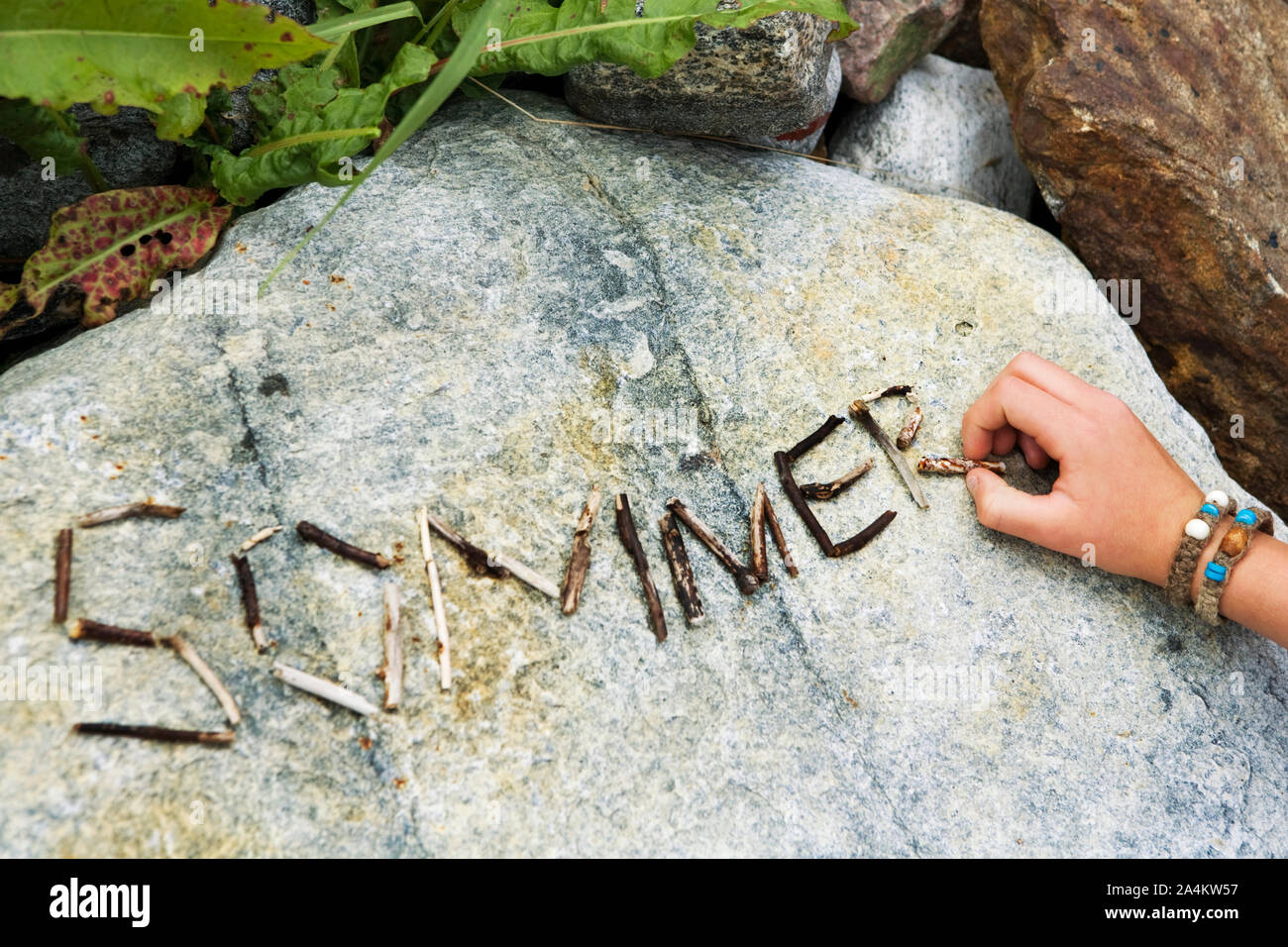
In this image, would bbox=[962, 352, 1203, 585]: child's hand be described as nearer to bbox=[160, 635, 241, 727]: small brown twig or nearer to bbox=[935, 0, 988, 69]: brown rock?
bbox=[160, 635, 241, 727]: small brown twig

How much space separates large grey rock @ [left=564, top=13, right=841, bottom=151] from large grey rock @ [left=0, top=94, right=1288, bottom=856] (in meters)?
0.30

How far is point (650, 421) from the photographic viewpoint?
106 inches

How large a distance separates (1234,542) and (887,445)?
0.98 meters

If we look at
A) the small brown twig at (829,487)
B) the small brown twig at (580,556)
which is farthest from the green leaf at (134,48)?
the small brown twig at (829,487)

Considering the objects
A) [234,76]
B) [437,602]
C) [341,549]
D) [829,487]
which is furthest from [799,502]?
[234,76]

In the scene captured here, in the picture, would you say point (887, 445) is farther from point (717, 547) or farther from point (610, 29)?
point (610, 29)

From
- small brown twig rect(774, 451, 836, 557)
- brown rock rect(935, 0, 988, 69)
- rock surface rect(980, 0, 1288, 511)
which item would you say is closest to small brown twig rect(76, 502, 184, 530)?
small brown twig rect(774, 451, 836, 557)

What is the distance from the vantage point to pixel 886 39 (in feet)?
12.8

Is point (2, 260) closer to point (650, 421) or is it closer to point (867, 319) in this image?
point (650, 421)

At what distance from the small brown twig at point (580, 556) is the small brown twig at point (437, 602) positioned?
310mm

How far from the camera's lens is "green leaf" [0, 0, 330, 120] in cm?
229

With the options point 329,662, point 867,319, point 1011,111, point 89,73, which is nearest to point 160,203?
point 89,73

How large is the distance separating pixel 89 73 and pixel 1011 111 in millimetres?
3380

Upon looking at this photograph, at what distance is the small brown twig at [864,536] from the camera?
2531mm
